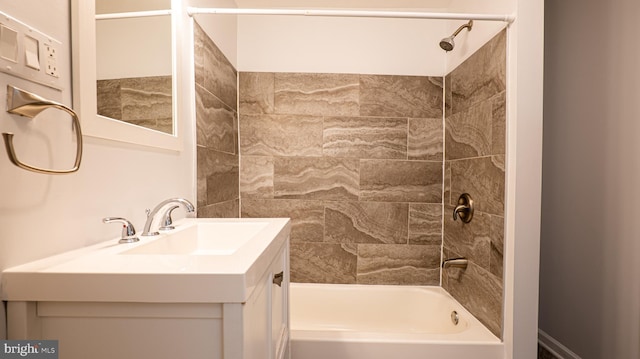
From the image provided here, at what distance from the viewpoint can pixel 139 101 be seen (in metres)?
1.16

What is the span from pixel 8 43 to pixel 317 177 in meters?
1.95

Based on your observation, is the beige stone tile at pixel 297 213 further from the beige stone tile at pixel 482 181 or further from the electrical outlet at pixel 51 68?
the electrical outlet at pixel 51 68

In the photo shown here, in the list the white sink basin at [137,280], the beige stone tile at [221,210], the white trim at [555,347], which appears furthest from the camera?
the white trim at [555,347]

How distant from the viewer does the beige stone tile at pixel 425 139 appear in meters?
2.46

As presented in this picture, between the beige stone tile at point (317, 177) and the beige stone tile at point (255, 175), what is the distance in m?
0.05

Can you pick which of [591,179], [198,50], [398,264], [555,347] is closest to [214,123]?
[198,50]

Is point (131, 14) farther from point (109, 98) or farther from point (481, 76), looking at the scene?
point (481, 76)

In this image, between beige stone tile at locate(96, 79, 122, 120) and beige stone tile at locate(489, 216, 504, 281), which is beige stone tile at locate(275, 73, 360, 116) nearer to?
beige stone tile at locate(489, 216, 504, 281)

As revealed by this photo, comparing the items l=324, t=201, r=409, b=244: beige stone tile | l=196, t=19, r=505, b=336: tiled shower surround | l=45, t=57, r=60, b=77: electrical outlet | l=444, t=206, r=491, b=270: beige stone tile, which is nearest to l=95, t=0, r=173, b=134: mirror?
l=45, t=57, r=60, b=77: electrical outlet

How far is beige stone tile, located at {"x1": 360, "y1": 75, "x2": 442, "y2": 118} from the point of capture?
246 cm

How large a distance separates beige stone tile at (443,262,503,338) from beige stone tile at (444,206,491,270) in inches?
2.7

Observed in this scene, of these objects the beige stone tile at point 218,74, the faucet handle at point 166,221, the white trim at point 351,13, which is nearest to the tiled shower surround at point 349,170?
the beige stone tile at point 218,74

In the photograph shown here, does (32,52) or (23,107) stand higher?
(32,52)

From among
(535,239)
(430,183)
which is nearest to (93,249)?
(535,239)
